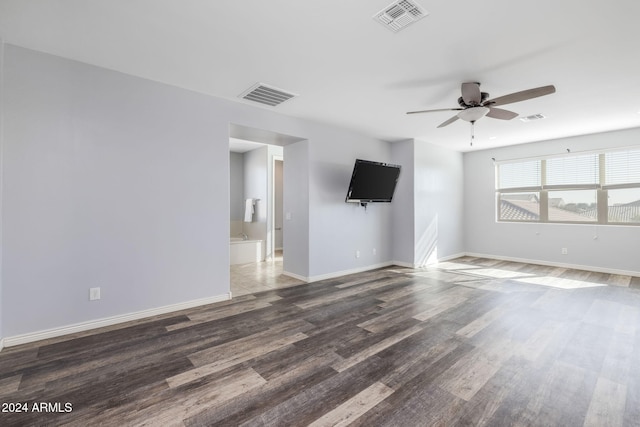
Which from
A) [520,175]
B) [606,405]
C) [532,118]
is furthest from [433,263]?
[606,405]

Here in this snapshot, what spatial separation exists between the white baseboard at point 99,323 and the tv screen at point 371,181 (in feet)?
8.98

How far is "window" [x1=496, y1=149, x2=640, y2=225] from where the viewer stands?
17.1ft

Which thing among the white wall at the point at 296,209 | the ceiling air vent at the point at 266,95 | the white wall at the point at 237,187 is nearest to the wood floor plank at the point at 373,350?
the white wall at the point at 296,209

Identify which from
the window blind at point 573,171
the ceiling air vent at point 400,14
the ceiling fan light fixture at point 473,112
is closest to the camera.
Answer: the ceiling air vent at point 400,14

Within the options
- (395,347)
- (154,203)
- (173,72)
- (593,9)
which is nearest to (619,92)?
(593,9)

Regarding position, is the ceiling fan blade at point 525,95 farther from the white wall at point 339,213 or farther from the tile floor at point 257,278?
the tile floor at point 257,278

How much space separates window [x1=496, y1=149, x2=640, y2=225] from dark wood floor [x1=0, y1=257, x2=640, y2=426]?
96.9 inches

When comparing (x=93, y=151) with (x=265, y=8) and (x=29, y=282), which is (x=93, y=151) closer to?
(x=29, y=282)

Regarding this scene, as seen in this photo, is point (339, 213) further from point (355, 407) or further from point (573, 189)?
point (573, 189)

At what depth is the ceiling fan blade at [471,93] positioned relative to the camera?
119 inches

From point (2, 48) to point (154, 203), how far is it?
1766 millimetres

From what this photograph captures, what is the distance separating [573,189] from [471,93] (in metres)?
4.54

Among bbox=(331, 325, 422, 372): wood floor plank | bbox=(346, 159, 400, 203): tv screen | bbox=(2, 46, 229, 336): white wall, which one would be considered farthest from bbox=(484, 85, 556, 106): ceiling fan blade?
bbox=(2, 46, 229, 336): white wall

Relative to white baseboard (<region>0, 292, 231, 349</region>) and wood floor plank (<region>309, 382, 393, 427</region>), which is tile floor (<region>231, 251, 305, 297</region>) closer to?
white baseboard (<region>0, 292, 231, 349</region>)
